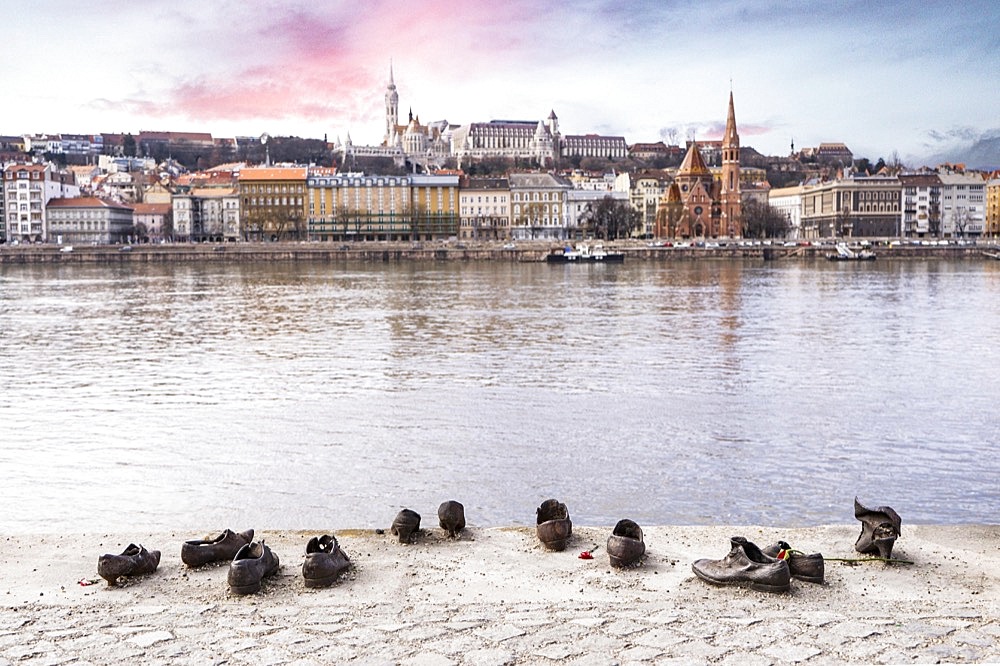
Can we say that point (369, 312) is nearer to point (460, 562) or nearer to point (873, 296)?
point (873, 296)

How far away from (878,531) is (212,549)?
3460mm

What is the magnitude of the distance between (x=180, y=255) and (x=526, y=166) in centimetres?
7219

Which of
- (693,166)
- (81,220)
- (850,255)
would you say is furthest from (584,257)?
(81,220)

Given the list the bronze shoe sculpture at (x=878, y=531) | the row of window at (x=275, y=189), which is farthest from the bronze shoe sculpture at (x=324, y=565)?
the row of window at (x=275, y=189)

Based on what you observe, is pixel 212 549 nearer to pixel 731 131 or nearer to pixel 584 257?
pixel 584 257

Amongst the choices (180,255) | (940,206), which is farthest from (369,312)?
(940,206)

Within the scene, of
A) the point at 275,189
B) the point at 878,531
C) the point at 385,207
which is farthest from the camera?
the point at 275,189

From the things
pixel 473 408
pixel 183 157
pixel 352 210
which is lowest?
pixel 473 408

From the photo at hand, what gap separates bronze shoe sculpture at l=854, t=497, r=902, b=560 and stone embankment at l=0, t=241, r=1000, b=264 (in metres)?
70.0

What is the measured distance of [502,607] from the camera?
4.71 m

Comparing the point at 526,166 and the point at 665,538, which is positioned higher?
the point at 526,166

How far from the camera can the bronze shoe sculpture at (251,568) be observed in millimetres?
4891

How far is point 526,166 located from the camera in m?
144

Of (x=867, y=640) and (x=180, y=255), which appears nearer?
(x=867, y=640)
